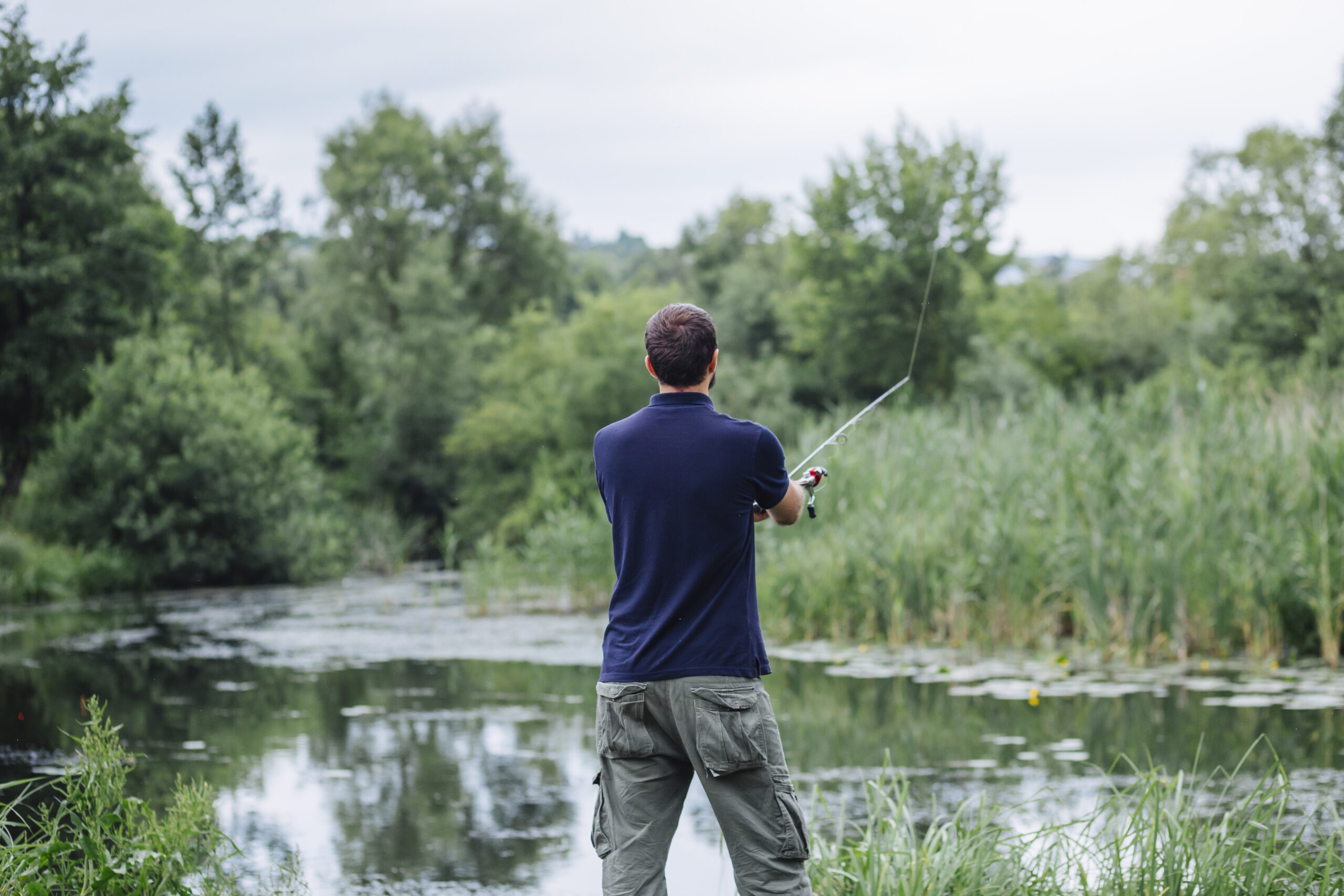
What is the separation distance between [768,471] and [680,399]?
0.31 m

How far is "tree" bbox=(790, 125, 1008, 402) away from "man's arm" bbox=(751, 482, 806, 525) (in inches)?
1137

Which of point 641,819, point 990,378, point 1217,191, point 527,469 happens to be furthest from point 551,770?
point 1217,191

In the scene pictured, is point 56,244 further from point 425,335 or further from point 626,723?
point 626,723

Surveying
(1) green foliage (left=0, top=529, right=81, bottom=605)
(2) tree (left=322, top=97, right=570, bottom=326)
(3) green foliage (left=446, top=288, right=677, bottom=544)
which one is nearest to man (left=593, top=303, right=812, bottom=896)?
(1) green foliage (left=0, top=529, right=81, bottom=605)

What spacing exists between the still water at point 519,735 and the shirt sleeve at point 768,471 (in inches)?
80.1

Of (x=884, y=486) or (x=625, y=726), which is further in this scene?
(x=884, y=486)

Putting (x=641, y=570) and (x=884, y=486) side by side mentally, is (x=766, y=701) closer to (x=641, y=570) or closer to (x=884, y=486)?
(x=641, y=570)

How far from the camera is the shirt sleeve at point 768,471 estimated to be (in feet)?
10.8

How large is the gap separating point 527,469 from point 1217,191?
40.0 m

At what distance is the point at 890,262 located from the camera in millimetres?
31703

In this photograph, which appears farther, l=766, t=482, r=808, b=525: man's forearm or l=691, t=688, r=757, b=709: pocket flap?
l=766, t=482, r=808, b=525: man's forearm

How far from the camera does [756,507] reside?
A: 11.7 ft

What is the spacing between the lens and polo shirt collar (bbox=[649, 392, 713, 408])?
339 centimetres

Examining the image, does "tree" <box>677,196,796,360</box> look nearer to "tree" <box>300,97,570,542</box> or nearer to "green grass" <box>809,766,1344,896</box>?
"tree" <box>300,97,570,542</box>
